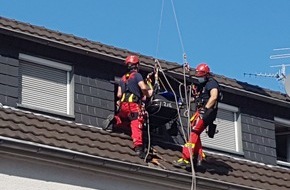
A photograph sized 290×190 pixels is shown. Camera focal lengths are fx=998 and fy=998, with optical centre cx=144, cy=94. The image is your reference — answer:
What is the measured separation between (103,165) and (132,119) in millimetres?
1867

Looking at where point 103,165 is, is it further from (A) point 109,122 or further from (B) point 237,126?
(B) point 237,126

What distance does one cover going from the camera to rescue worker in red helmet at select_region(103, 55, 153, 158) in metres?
16.5

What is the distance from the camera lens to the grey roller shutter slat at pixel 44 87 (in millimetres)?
16703

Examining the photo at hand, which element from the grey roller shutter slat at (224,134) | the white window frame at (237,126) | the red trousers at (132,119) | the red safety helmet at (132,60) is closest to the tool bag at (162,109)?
the red trousers at (132,119)

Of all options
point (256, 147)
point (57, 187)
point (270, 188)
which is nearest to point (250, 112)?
point (256, 147)

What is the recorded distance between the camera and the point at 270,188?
17.1 meters

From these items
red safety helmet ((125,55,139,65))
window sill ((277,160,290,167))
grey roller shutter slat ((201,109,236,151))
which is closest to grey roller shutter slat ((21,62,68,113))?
red safety helmet ((125,55,139,65))

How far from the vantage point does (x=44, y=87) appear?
17.0 metres

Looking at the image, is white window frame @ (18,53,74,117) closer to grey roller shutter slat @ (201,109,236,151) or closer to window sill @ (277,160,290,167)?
grey roller shutter slat @ (201,109,236,151)

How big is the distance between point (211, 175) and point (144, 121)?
56.4 inches

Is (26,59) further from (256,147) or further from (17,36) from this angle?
(256,147)

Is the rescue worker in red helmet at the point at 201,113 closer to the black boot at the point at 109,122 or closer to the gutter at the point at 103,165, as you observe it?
the gutter at the point at 103,165

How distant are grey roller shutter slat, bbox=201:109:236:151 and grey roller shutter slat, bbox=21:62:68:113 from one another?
3127 millimetres

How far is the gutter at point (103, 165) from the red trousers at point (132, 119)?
82 cm
